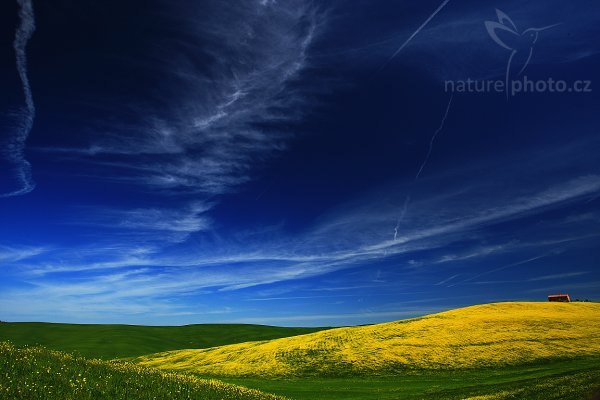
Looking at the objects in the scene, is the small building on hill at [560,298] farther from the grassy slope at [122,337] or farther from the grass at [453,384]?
the grassy slope at [122,337]

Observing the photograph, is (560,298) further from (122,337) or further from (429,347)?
(122,337)

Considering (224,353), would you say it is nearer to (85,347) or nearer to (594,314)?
(85,347)

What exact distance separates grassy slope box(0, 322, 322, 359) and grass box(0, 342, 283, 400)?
8452cm

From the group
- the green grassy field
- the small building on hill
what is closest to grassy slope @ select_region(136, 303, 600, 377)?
the green grassy field

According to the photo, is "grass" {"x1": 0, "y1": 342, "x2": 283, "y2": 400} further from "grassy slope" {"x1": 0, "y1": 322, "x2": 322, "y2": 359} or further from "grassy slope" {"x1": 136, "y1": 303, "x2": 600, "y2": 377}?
"grassy slope" {"x1": 0, "y1": 322, "x2": 322, "y2": 359}

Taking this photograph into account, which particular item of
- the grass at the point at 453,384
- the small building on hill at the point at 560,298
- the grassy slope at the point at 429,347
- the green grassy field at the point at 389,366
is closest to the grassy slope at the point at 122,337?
the green grassy field at the point at 389,366

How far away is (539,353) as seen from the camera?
42281 millimetres

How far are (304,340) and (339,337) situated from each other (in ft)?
21.3

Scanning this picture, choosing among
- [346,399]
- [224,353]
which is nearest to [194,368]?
[224,353]

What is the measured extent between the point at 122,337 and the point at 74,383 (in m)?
120

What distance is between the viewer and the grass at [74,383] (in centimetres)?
1188

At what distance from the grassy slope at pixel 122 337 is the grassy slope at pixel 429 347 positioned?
37.7 m

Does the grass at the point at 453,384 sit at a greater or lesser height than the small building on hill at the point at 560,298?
lesser

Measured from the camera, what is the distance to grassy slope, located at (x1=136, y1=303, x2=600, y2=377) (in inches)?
1715
